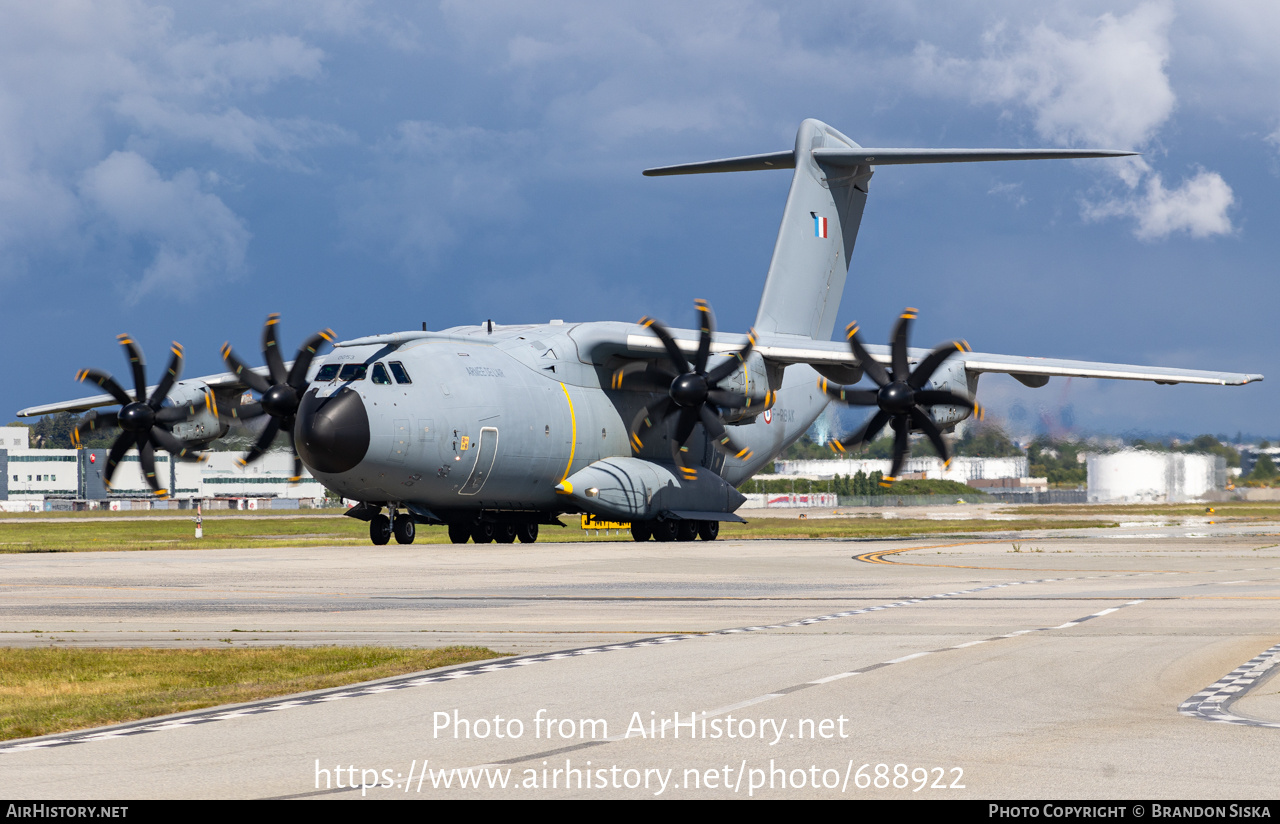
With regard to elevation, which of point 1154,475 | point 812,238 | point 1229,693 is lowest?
point 1229,693

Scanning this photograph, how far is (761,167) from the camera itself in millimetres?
45031

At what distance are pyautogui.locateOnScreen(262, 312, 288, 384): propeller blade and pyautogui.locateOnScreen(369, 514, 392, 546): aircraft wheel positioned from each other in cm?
435

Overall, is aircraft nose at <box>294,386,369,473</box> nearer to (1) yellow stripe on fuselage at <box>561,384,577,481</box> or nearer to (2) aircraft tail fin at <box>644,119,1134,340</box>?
(1) yellow stripe on fuselage at <box>561,384,577,481</box>

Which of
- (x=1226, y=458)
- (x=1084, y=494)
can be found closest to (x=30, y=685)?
(x=1226, y=458)

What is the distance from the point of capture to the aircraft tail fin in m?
42.8

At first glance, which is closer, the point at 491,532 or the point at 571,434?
the point at 571,434

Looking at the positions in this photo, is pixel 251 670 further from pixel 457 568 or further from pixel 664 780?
pixel 457 568

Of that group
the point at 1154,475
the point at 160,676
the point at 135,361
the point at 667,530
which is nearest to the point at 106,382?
the point at 135,361

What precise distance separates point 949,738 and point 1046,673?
3343 mm

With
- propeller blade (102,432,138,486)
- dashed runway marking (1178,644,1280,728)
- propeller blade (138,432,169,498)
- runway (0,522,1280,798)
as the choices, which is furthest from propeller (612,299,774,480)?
dashed runway marking (1178,644,1280,728)

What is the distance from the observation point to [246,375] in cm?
3566

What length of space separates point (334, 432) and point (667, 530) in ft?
39.4

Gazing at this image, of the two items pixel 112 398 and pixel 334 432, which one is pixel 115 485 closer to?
pixel 112 398

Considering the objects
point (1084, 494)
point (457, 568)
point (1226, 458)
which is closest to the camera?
point (457, 568)
